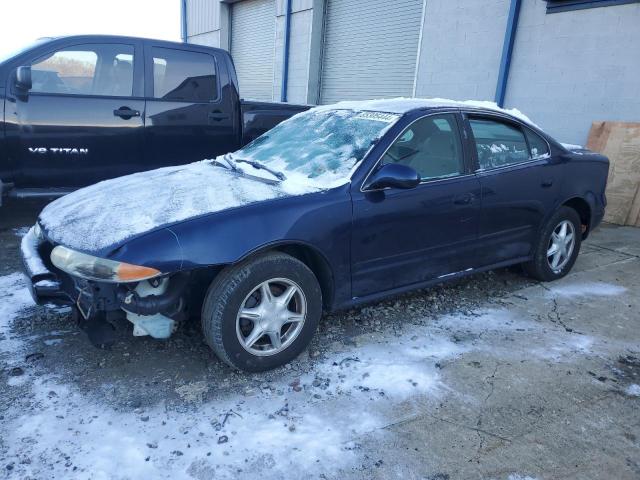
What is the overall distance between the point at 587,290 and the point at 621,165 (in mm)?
3385

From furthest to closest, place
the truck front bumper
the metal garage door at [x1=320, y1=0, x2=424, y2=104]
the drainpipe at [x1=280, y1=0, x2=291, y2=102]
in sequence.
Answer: the drainpipe at [x1=280, y1=0, x2=291, y2=102] < the metal garage door at [x1=320, y1=0, x2=424, y2=104] < the truck front bumper

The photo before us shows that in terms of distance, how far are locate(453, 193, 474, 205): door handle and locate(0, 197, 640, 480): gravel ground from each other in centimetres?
87

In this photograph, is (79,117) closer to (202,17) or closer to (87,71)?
(87,71)

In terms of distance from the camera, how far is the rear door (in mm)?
3824

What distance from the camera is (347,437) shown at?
246 centimetres

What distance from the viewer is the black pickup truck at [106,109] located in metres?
4.75

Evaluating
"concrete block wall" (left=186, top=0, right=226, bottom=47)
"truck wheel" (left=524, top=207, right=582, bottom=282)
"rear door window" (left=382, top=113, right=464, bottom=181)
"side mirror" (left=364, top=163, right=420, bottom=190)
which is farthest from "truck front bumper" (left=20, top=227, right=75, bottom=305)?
"concrete block wall" (left=186, top=0, right=226, bottom=47)

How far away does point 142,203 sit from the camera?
2.97 metres

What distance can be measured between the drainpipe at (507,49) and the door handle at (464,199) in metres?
5.35

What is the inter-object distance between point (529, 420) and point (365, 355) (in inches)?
39.4

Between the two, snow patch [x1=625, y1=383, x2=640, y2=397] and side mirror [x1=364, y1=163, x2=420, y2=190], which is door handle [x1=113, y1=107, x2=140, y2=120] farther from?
snow patch [x1=625, y1=383, x2=640, y2=397]

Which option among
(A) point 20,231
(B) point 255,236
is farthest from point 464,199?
(A) point 20,231

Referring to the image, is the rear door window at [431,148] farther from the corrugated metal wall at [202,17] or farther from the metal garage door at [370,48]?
the corrugated metal wall at [202,17]

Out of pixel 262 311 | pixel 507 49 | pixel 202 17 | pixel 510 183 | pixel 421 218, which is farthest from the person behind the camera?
pixel 202 17
